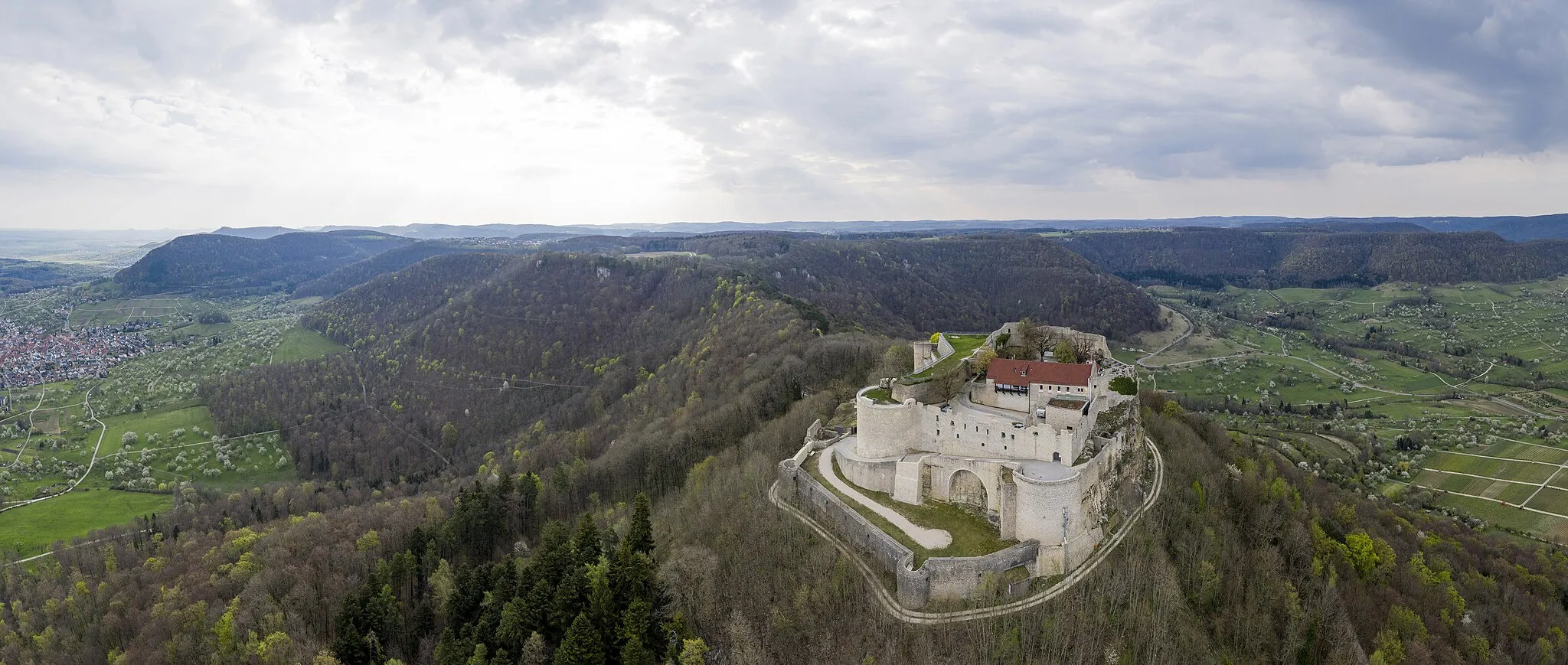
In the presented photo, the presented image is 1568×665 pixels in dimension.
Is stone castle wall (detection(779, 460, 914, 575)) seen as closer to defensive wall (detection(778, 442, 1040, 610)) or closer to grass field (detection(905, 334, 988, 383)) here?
defensive wall (detection(778, 442, 1040, 610))

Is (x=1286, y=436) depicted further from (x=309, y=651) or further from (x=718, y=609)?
(x=309, y=651)

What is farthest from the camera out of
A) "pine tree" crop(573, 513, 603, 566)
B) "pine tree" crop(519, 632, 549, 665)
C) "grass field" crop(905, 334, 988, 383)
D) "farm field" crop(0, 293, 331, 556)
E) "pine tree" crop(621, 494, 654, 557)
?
"farm field" crop(0, 293, 331, 556)

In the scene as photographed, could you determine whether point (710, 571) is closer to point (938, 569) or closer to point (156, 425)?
point (938, 569)

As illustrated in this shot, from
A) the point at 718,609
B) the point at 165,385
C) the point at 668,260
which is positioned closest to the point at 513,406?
the point at 668,260

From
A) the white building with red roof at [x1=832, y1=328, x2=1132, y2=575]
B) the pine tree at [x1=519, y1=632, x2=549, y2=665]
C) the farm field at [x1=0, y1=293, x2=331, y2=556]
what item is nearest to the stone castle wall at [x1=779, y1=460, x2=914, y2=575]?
the white building with red roof at [x1=832, y1=328, x2=1132, y2=575]

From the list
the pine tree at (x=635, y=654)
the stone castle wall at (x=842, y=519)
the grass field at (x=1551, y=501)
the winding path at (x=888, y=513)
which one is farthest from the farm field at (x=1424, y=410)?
the pine tree at (x=635, y=654)

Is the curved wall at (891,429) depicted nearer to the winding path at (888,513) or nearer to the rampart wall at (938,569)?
the winding path at (888,513)
